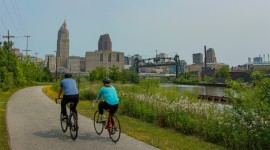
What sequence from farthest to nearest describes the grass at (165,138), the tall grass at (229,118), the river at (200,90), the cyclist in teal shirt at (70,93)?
the river at (200,90), the cyclist in teal shirt at (70,93), the grass at (165,138), the tall grass at (229,118)

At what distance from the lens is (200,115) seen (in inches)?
440

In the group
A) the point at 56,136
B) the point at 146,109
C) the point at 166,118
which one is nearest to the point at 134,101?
the point at 146,109

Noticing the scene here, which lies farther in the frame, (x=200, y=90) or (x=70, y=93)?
(x=200, y=90)

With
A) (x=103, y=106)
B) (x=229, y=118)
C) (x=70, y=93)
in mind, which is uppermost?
(x=70, y=93)

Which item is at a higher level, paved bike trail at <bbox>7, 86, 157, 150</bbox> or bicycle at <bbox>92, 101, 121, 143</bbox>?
bicycle at <bbox>92, 101, 121, 143</bbox>

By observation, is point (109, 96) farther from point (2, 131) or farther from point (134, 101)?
point (134, 101)

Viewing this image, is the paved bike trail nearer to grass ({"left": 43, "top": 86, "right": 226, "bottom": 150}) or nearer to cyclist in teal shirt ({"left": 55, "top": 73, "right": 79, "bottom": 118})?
grass ({"left": 43, "top": 86, "right": 226, "bottom": 150})

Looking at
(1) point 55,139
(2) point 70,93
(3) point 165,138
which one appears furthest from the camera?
(3) point 165,138

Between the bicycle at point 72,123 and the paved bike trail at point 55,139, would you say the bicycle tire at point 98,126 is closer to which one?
the paved bike trail at point 55,139

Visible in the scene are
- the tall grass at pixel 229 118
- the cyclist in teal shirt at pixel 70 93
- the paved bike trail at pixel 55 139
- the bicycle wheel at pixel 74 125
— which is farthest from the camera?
the cyclist in teal shirt at pixel 70 93

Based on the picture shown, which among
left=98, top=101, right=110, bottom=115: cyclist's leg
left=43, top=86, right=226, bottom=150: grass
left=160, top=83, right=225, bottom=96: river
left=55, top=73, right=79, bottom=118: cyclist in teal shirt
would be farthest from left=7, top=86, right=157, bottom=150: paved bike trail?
left=160, top=83, right=225, bottom=96: river

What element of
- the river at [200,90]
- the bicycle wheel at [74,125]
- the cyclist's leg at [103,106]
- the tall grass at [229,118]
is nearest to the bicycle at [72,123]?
the bicycle wheel at [74,125]

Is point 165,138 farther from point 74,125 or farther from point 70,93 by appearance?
point 70,93

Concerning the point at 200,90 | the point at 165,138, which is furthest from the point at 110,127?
the point at 200,90
